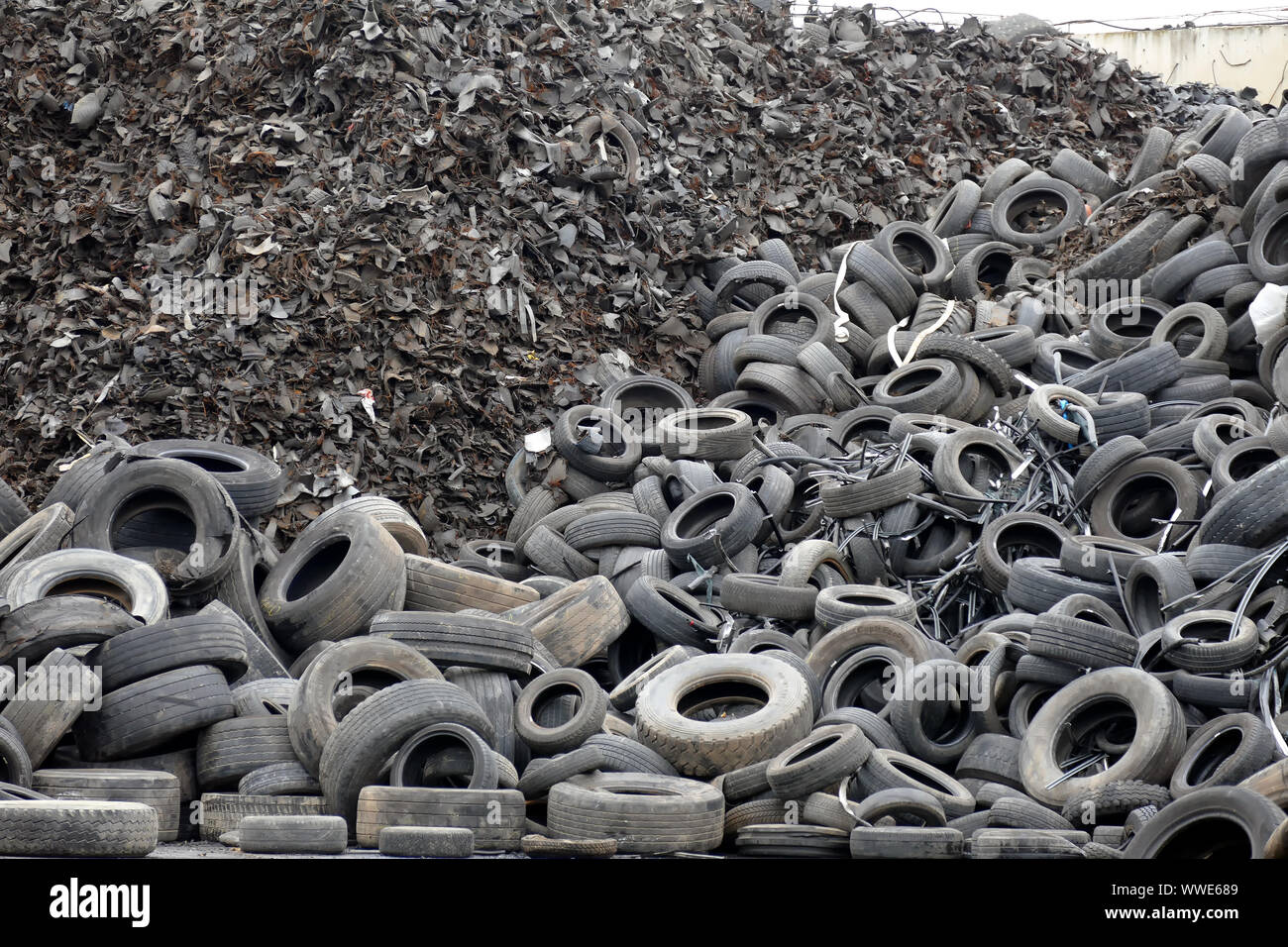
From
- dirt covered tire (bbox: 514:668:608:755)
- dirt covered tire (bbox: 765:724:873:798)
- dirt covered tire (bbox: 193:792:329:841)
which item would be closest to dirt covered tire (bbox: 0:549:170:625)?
dirt covered tire (bbox: 193:792:329:841)

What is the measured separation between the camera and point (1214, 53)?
72.7 feet

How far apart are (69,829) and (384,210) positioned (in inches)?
302

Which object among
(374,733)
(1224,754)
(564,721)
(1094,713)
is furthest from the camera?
(564,721)

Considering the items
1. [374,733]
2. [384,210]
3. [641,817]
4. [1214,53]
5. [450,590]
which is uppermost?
[1214,53]

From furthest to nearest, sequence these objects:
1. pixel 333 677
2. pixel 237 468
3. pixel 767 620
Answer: pixel 237 468 → pixel 767 620 → pixel 333 677

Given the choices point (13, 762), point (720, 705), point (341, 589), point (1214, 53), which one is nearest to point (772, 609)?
point (720, 705)

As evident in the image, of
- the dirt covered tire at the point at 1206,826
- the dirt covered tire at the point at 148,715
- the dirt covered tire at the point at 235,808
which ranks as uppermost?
the dirt covered tire at the point at 148,715

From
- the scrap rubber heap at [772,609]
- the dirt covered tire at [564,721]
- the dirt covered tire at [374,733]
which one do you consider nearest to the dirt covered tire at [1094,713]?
the scrap rubber heap at [772,609]

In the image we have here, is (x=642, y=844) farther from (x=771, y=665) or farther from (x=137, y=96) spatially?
(x=137, y=96)

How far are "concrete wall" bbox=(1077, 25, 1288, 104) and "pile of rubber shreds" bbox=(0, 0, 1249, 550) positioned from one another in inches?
345

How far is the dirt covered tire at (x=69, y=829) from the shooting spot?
5.27m

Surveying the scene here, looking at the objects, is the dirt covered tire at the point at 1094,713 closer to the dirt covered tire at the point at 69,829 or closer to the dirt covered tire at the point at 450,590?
the dirt covered tire at the point at 450,590

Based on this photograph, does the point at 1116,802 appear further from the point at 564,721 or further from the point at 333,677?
the point at 333,677

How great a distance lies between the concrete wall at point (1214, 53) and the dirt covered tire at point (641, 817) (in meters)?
19.7
